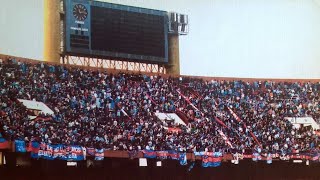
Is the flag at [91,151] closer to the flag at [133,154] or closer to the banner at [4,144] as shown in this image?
the flag at [133,154]

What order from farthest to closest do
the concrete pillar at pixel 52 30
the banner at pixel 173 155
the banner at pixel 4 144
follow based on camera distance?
1. the concrete pillar at pixel 52 30
2. the banner at pixel 173 155
3. the banner at pixel 4 144

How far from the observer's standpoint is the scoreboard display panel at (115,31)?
17.9m

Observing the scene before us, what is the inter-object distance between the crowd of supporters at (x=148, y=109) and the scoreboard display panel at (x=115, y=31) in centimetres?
80

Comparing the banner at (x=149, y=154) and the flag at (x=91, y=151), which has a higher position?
the flag at (x=91, y=151)

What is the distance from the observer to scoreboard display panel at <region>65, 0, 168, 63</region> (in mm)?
17875

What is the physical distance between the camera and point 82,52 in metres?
17.9

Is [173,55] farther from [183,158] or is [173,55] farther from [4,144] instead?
[4,144]

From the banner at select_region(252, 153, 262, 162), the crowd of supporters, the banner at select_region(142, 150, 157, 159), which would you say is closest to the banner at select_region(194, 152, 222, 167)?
the crowd of supporters

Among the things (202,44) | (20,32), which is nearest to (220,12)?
(202,44)

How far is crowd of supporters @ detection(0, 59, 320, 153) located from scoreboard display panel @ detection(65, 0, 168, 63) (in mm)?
803

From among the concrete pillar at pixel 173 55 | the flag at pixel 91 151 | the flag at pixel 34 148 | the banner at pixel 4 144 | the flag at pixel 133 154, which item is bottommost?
the flag at pixel 133 154

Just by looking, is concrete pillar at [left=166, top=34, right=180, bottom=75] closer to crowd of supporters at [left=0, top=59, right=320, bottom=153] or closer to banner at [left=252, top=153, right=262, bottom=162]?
crowd of supporters at [left=0, top=59, right=320, bottom=153]

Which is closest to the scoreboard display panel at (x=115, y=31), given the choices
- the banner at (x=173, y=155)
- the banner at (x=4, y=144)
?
the banner at (x=173, y=155)

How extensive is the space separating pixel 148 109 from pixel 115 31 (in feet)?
9.66
